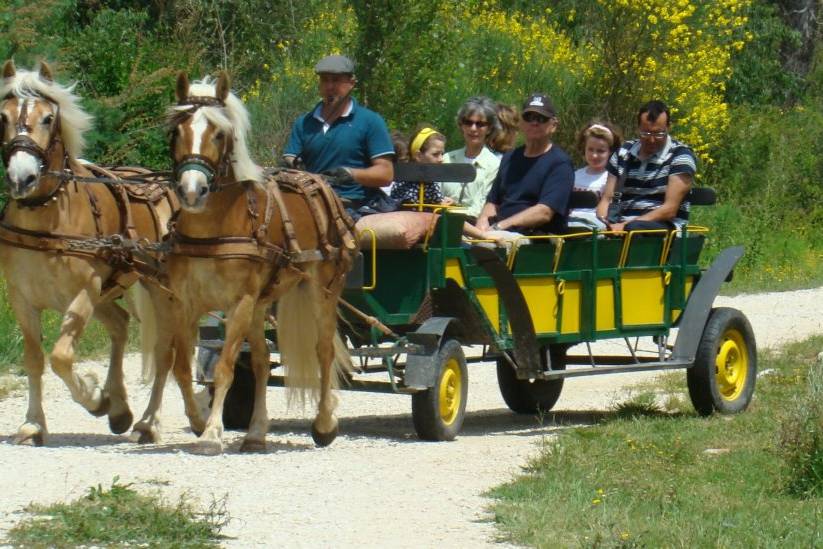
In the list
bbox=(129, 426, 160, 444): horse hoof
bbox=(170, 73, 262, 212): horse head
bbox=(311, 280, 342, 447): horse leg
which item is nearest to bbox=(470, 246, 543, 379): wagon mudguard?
bbox=(311, 280, 342, 447): horse leg

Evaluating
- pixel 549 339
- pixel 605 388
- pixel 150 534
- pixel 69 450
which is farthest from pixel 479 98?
pixel 150 534

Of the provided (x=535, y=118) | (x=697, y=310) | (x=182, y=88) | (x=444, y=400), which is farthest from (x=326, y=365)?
(x=697, y=310)

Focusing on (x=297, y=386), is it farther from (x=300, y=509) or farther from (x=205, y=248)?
(x=300, y=509)

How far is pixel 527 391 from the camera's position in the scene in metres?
11.4

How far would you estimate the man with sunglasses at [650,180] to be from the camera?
10.7 metres

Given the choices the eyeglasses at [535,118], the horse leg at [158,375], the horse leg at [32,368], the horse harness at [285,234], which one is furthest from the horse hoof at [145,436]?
the eyeglasses at [535,118]

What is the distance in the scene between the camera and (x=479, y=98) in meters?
11.4

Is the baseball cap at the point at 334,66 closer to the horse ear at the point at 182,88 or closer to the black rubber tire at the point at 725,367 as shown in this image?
the horse ear at the point at 182,88

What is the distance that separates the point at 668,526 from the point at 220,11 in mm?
20097

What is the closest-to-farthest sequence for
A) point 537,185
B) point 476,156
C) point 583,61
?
1. point 537,185
2. point 476,156
3. point 583,61

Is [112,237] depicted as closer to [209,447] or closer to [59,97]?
[59,97]

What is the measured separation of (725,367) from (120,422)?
4.25 meters

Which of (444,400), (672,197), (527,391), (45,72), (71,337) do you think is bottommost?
(527,391)

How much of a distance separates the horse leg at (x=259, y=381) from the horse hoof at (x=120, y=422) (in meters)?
0.97
